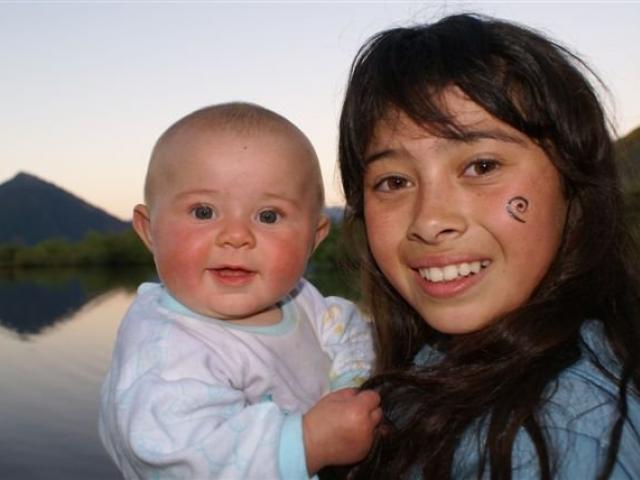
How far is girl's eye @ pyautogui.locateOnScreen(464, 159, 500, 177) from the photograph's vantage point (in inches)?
55.7

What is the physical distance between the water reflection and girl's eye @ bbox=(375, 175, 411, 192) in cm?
1733

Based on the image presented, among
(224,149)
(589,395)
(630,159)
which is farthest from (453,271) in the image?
(630,159)

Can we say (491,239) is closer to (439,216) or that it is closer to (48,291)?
(439,216)

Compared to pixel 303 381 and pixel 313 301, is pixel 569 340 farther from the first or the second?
pixel 313 301

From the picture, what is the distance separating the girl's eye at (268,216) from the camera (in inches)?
64.7

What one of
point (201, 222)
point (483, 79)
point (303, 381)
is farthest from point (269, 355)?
point (483, 79)

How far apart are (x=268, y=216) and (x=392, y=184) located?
31 centimetres

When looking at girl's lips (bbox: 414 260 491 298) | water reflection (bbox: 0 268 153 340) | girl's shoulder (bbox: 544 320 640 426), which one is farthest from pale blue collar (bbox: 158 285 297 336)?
water reflection (bbox: 0 268 153 340)

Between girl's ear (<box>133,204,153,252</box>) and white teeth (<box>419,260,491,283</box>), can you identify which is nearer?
white teeth (<box>419,260,491,283</box>)

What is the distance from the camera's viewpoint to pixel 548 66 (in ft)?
4.96

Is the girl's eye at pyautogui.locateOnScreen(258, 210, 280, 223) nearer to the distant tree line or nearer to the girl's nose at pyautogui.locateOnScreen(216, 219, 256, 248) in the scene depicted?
the girl's nose at pyautogui.locateOnScreen(216, 219, 256, 248)

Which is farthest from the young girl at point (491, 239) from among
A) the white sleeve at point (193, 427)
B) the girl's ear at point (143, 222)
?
the girl's ear at point (143, 222)

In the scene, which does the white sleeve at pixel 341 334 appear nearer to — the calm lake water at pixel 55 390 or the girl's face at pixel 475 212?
the girl's face at pixel 475 212

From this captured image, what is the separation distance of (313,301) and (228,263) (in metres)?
0.43
